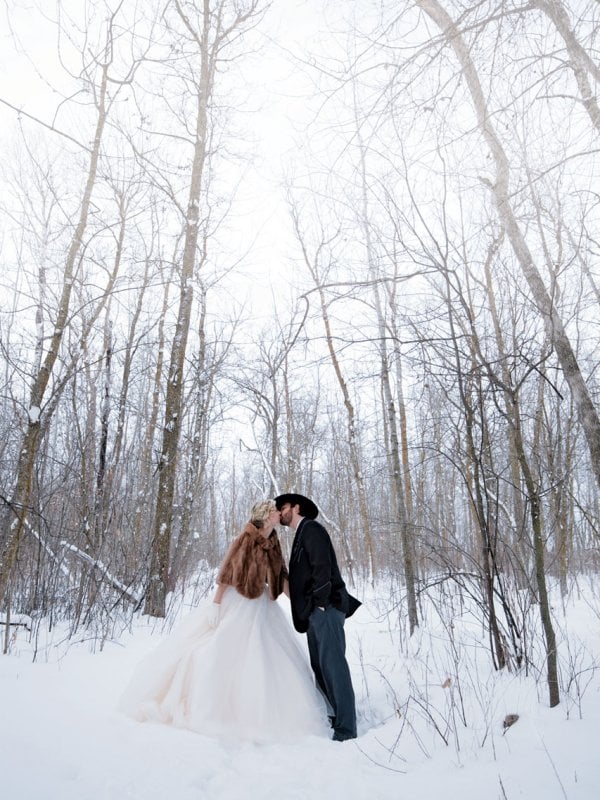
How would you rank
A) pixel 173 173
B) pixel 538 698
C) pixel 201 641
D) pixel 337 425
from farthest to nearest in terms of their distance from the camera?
pixel 337 425 → pixel 173 173 → pixel 201 641 → pixel 538 698

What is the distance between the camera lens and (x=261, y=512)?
3.74 metres

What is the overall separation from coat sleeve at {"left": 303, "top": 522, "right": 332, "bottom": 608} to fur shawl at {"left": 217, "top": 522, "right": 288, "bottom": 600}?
340 millimetres

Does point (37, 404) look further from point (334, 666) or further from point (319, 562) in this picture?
point (334, 666)

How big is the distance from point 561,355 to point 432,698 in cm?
270

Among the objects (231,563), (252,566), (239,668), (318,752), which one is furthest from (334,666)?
(231,563)

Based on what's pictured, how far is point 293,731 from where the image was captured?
3.00m

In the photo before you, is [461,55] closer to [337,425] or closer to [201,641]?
[201,641]

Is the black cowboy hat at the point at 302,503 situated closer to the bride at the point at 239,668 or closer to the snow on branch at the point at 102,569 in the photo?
the bride at the point at 239,668

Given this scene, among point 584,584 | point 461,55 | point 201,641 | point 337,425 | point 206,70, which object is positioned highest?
point 206,70

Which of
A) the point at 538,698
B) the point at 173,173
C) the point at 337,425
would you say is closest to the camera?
the point at 538,698

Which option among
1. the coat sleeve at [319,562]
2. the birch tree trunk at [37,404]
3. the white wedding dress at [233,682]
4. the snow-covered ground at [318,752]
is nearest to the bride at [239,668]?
the white wedding dress at [233,682]

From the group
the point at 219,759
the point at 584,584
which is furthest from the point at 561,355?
the point at 584,584

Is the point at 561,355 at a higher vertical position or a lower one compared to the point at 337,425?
lower

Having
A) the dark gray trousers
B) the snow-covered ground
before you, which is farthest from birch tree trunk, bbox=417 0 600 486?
the dark gray trousers
